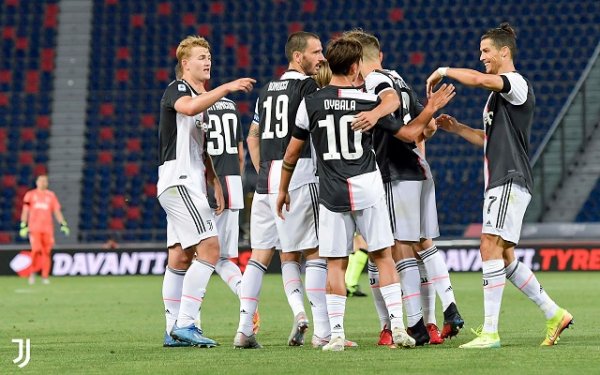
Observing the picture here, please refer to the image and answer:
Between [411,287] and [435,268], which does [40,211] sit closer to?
[435,268]

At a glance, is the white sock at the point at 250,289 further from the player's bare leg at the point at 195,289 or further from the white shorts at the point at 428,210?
the white shorts at the point at 428,210

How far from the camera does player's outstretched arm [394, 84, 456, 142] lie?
8031 millimetres

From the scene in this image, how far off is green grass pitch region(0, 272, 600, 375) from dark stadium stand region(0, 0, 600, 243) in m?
7.62

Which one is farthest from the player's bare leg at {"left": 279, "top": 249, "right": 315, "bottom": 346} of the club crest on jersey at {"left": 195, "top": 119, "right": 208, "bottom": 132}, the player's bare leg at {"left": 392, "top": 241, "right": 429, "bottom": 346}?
the club crest on jersey at {"left": 195, "top": 119, "right": 208, "bottom": 132}

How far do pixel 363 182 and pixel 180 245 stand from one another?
1.85 meters


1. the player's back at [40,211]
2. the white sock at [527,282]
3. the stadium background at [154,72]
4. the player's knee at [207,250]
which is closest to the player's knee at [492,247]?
the white sock at [527,282]

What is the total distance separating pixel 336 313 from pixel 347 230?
0.59m

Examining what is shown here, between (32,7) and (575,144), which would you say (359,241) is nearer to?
(575,144)

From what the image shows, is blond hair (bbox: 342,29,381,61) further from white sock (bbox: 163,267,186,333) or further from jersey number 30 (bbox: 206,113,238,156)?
white sock (bbox: 163,267,186,333)

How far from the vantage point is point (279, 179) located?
8.73 m

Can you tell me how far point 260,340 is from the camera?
9461mm

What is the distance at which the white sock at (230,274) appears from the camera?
982 centimetres

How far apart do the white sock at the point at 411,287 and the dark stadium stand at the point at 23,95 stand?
57.6 ft

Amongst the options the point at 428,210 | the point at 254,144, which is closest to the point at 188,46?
the point at 254,144
